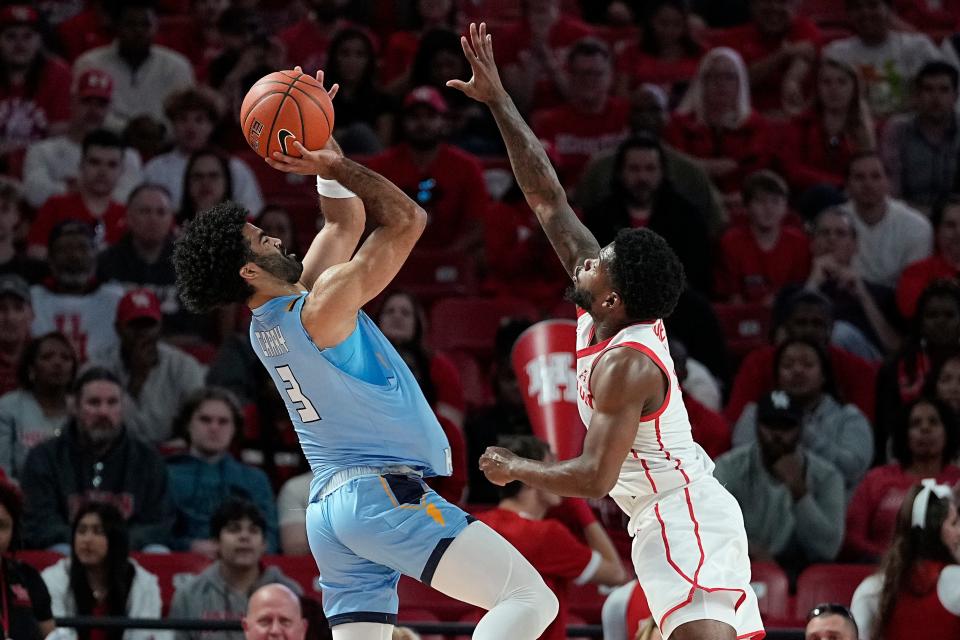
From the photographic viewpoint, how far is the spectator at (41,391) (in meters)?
8.33

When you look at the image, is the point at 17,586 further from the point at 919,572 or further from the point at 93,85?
the point at 93,85

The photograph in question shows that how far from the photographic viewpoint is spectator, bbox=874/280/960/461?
8586 mm

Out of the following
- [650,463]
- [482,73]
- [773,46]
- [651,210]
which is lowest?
[650,463]

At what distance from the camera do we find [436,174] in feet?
33.5

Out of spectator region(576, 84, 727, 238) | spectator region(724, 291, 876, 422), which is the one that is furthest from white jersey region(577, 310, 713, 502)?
spectator region(576, 84, 727, 238)

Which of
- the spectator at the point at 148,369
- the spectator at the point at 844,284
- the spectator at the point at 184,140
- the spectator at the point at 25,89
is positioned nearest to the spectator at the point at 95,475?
the spectator at the point at 148,369

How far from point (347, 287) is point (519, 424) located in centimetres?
361

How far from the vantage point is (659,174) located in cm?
975

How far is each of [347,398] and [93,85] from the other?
6331 millimetres

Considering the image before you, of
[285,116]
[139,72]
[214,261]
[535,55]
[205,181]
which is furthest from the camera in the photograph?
[535,55]

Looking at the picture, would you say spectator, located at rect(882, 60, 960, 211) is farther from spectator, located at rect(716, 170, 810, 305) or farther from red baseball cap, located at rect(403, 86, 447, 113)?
red baseball cap, located at rect(403, 86, 447, 113)

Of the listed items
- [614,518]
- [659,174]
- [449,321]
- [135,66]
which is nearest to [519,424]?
[614,518]

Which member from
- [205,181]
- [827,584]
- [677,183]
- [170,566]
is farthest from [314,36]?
[827,584]

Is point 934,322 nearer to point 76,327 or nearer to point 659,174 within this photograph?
point 659,174
